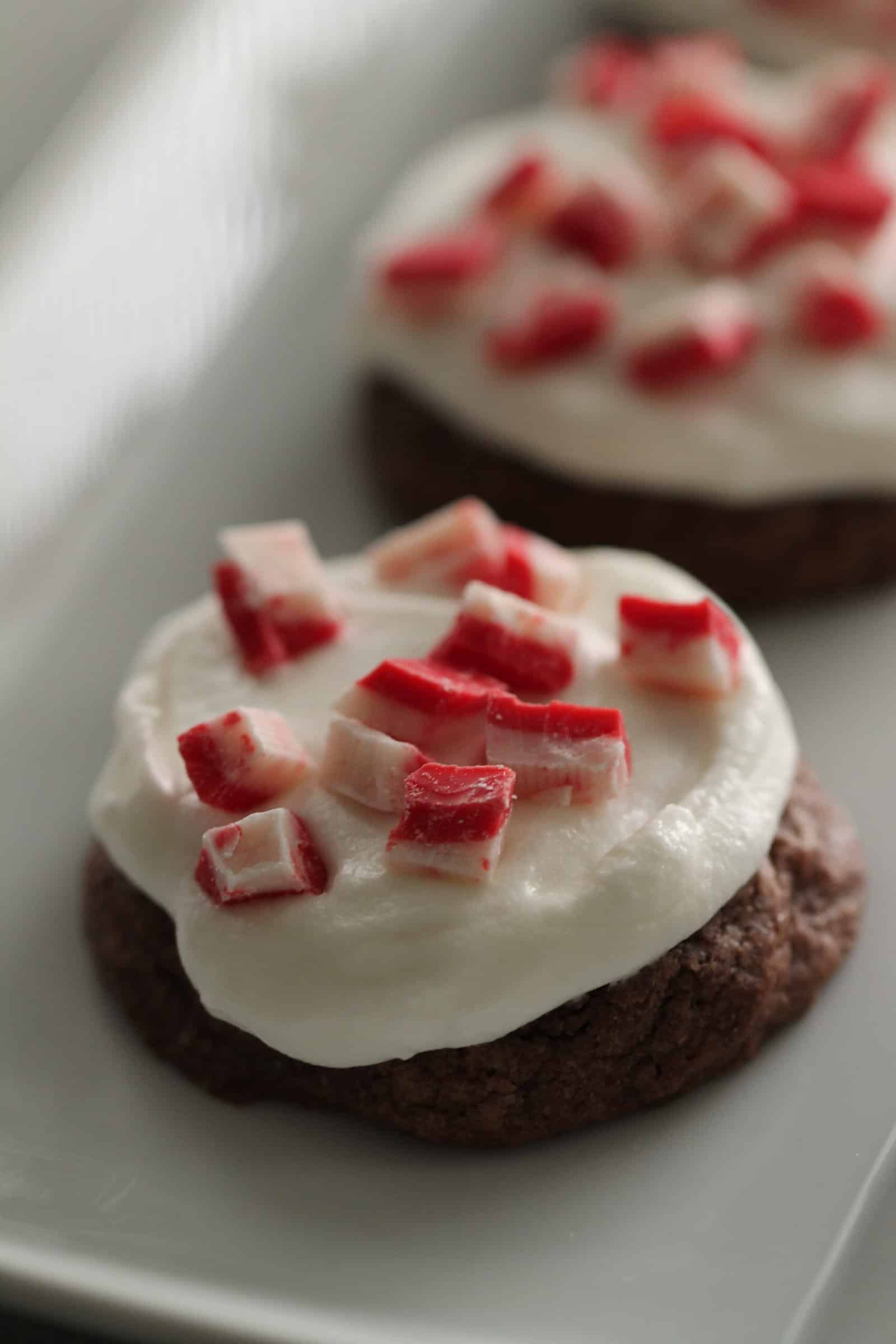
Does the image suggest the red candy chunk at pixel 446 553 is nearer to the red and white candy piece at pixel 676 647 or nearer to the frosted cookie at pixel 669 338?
the red and white candy piece at pixel 676 647

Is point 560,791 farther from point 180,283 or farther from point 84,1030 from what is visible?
point 180,283

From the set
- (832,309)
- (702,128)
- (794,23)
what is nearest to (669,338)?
(832,309)

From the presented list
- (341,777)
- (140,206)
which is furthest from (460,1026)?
(140,206)

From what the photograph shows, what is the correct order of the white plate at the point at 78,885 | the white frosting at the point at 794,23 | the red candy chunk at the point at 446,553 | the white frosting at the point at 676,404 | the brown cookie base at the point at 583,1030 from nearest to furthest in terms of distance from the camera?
1. the white plate at the point at 78,885
2. the brown cookie base at the point at 583,1030
3. the red candy chunk at the point at 446,553
4. the white frosting at the point at 676,404
5. the white frosting at the point at 794,23

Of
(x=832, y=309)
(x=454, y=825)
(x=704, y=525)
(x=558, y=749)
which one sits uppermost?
(x=832, y=309)

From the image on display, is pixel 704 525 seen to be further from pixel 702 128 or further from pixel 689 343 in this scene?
pixel 702 128

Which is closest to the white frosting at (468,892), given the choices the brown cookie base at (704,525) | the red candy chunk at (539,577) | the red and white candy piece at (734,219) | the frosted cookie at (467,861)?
the frosted cookie at (467,861)
